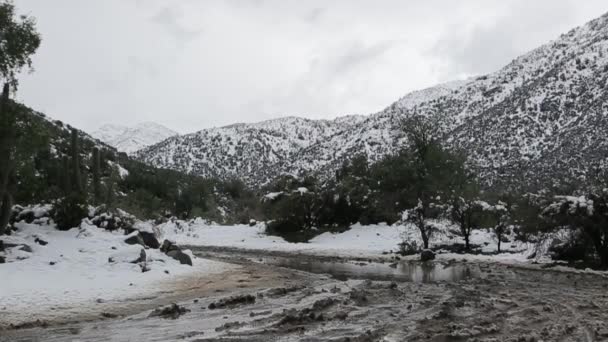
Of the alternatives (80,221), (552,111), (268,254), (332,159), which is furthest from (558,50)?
(80,221)

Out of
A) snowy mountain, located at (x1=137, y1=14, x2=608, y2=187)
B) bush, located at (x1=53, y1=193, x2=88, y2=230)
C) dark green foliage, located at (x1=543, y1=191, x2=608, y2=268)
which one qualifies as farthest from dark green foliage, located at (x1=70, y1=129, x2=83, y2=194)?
snowy mountain, located at (x1=137, y1=14, x2=608, y2=187)

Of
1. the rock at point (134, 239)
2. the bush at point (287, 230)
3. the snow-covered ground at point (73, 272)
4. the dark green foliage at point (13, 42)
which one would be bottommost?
the snow-covered ground at point (73, 272)

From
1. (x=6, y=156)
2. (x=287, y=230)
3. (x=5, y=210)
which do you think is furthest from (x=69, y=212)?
(x=287, y=230)

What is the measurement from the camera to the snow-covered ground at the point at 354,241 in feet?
106

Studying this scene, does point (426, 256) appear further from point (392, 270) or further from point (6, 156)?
point (6, 156)

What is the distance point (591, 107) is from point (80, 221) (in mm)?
77726

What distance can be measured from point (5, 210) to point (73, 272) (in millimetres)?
4937

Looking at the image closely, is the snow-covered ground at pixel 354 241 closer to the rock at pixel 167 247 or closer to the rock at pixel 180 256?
the rock at pixel 180 256

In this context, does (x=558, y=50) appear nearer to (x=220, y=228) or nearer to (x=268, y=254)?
(x=220, y=228)

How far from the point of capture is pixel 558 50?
13062cm

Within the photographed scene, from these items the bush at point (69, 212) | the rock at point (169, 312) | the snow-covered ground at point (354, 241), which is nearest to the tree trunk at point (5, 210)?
the bush at point (69, 212)

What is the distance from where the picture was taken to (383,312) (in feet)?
49.2

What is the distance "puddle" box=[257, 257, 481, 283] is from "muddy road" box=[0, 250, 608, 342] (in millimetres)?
211

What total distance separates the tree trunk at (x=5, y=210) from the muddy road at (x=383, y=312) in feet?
29.5
